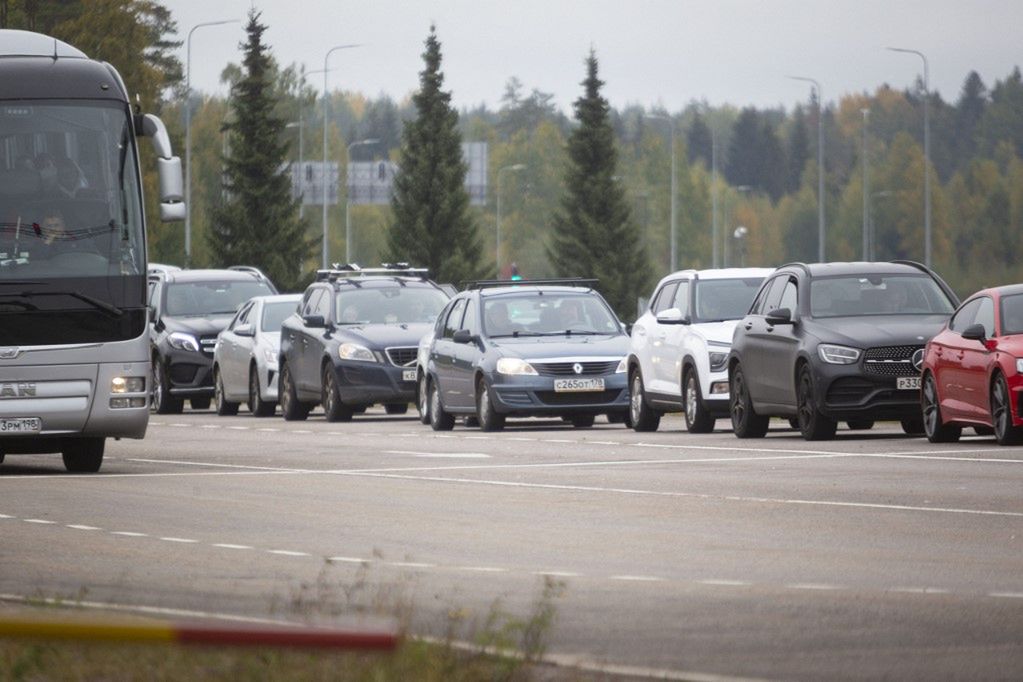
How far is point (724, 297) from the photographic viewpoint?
28.9 meters

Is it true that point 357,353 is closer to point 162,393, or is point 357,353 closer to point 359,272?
point 359,272

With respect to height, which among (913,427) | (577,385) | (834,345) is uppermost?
(834,345)

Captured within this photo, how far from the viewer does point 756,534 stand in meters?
13.9

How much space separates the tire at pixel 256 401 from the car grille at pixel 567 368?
33.3 ft

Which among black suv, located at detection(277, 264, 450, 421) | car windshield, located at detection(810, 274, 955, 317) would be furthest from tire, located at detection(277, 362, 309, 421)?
car windshield, located at detection(810, 274, 955, 317)

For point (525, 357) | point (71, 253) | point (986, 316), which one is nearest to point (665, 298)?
point (525, 357)

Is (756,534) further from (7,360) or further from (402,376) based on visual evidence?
(402,376)

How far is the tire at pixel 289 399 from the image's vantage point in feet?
118

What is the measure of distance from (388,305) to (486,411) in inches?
224

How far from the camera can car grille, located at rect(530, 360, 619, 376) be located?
28797 millimetres

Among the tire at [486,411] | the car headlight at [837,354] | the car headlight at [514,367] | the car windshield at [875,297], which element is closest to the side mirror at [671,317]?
the car headlight at [514,367]

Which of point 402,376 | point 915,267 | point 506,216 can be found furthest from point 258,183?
point 506,216

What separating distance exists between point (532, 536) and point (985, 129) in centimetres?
16665

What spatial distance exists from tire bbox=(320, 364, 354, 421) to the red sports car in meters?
11.8
